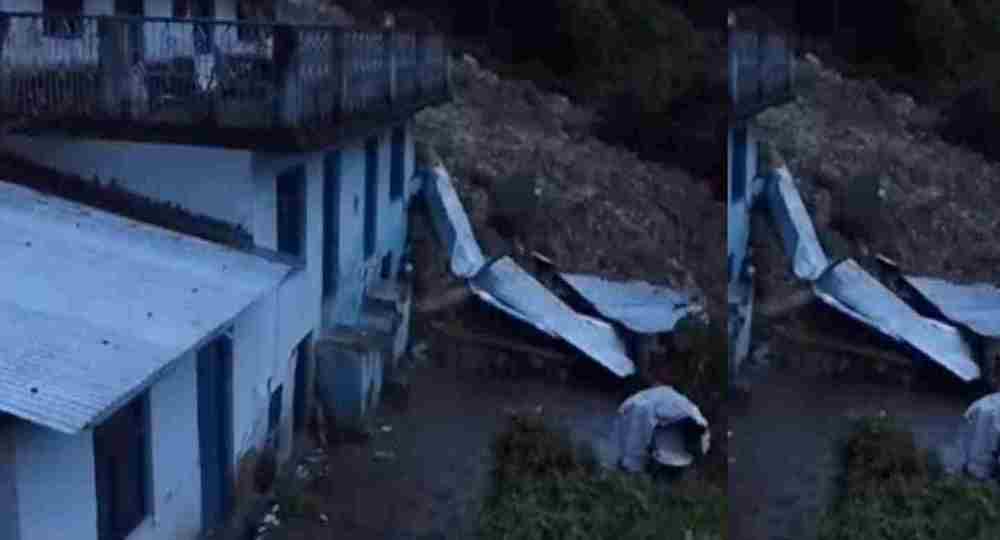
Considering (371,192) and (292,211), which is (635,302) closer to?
(292,211)

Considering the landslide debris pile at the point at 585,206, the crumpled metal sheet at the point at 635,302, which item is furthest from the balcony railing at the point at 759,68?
the crumpled metal sheet at the point at 635,302

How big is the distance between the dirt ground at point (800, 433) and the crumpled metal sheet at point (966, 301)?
0.29 meters

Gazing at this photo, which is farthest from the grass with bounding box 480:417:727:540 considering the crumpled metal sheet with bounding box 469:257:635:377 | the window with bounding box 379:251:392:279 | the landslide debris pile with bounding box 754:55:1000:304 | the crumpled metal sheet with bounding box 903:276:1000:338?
the window with bounding box 379:251:392:279

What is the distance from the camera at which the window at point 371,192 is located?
1488 cm

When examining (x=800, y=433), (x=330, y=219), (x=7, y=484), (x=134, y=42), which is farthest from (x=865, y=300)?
(x=330, y=219)

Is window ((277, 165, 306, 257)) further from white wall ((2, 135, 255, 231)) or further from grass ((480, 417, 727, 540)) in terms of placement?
grass ((480, 417, 727, 540))

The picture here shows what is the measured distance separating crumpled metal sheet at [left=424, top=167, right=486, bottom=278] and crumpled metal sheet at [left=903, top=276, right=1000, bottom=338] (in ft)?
12.8

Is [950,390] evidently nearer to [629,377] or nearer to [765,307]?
[765,307]

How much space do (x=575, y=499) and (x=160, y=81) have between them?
16.3 ft

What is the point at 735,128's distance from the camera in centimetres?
647

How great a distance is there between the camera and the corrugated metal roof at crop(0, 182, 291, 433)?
6875 millimetres

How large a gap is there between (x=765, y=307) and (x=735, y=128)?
30.1 inches

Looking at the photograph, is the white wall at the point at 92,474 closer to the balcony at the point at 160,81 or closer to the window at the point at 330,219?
the balcony at the point at 160,81

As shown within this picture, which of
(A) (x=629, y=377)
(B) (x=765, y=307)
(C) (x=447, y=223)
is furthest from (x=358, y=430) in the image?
(B) (x=765, y=307)
